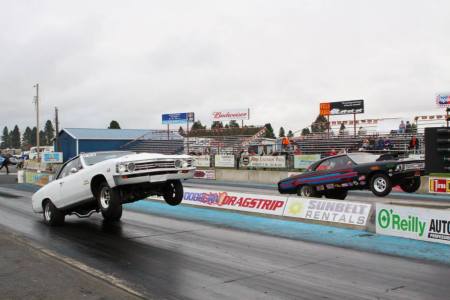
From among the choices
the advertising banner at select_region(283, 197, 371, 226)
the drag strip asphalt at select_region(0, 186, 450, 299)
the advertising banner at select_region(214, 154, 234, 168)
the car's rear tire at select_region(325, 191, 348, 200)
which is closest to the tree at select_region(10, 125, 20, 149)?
the advertising banner at select_region(214, 154, 234, 168)

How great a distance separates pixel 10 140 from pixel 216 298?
691ft

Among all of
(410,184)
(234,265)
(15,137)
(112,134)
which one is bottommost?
(234,265)

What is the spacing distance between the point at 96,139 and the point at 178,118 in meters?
11.1

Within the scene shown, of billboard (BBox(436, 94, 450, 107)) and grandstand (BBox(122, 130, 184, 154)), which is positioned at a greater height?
billboard (BBox(436, 94, 450, 107))

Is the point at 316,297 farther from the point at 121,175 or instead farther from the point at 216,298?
the point at 121,175

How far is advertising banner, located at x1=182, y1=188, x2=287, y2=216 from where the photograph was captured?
12.2 metres

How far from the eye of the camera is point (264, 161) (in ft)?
97.9

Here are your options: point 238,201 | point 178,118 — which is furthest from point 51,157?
point 238,201

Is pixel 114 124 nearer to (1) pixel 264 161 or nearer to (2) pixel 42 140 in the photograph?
(2) pixel 42 140

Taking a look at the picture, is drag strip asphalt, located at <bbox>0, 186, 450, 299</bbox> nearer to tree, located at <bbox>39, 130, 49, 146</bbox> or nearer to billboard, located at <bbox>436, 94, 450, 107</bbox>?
billboard, located at <bbox>436, 94, 450, 107</bbox>

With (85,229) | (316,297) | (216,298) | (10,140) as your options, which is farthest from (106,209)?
(10,140)

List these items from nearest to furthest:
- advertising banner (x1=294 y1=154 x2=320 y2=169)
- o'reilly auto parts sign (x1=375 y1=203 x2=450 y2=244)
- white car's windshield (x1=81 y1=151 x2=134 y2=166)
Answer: o'reilly auto parts sign (x1=375 y1=203 x2=450 y2=244) → white car's windshield (x1=81 y1=151 x2=134 y2=166) → advertising banner (x1=294 y1=154 x2=320 y2=169)

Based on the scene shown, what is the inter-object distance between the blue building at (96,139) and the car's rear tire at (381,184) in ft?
137

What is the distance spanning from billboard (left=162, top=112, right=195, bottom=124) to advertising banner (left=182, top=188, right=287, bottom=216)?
4606 cm
